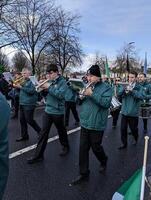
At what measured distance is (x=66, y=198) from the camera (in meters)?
5.29

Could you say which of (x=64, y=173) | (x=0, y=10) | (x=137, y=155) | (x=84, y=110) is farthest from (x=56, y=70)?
(x=0, y=10)

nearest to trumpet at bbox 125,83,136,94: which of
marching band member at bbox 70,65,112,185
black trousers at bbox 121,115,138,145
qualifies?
black trousers at bbox 121,115,138,145

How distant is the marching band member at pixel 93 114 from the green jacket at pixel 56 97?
105 cm

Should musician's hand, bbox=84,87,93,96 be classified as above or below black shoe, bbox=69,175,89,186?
above

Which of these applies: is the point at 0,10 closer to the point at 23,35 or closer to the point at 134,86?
the point at 23,35

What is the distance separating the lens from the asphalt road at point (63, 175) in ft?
17.9

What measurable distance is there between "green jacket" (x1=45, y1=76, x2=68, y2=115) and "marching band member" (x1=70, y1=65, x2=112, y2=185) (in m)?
1.05

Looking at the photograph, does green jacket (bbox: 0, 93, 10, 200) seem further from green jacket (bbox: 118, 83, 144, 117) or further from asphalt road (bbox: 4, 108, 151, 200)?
green jacket (bbox: 118, 83, 144, 117)

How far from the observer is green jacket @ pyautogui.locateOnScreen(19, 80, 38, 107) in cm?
860

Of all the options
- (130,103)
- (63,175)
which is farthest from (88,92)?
(130,103)

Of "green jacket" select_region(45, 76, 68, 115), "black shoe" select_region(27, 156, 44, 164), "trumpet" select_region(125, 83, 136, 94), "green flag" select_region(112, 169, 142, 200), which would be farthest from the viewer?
"trumpet" select_region(125, 83, 136, 94)

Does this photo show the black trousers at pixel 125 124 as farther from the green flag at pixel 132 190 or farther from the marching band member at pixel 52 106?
the green flag at pixel 132 190

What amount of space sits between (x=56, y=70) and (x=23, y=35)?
78.0 feet

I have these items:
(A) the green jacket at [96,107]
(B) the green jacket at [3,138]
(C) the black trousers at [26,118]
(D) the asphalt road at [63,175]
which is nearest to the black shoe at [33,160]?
(D) the asphalt road at [63,175]
